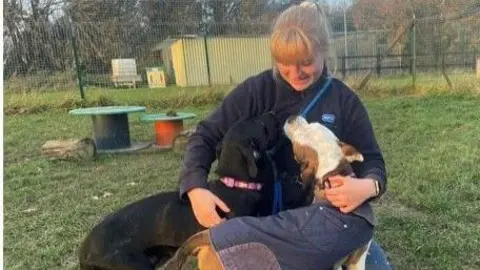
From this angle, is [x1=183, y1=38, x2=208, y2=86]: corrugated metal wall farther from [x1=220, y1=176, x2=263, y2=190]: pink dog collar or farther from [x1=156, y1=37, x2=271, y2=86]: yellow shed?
[x1=220, y1=176, x2=263, y2=190]: pink dog collar

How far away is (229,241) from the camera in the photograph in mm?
2199

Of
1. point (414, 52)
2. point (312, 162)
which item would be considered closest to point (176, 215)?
point (312, 162)

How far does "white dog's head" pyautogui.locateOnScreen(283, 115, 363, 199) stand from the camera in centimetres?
229

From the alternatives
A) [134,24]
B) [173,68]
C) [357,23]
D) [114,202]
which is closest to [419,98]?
[357,23]

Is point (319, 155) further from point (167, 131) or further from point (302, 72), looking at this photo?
point (167, 131)

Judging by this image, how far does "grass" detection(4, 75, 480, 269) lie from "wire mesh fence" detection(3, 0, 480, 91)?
4.15 m

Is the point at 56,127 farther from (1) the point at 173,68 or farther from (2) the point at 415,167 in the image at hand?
(2) the point at 415,167

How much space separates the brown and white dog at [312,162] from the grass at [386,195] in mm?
1254

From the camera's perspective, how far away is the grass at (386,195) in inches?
140

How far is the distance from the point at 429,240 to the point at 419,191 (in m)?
1.09

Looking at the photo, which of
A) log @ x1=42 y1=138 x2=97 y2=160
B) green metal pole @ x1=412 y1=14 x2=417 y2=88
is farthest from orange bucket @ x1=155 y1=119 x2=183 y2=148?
green metal pole @ x1=412 y1=14 x2=417 y2=88

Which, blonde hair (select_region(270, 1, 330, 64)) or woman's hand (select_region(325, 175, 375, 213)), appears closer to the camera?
woman's hand (select_region(325, 175, 375, 213))

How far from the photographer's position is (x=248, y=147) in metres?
2.53

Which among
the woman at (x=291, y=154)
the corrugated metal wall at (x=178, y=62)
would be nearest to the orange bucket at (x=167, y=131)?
the woman at (x=291, y=154)
